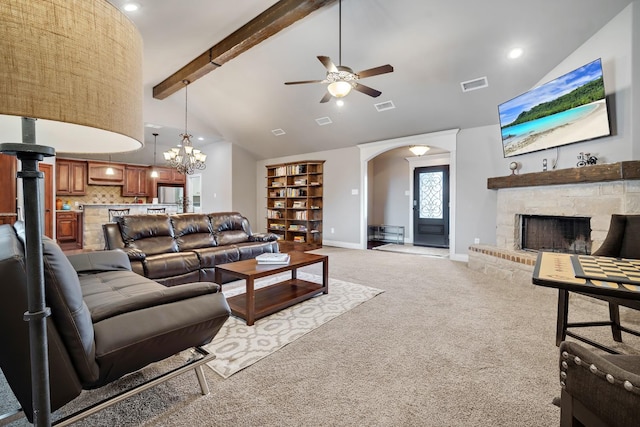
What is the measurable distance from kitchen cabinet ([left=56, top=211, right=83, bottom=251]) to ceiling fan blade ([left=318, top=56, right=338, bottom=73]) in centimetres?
734

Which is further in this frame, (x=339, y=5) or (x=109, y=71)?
(x=339, y=5)

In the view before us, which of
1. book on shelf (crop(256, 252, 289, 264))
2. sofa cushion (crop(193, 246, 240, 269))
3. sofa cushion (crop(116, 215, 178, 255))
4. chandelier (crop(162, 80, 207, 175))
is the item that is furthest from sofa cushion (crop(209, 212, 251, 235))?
chandelier (crop(162, 80, 207, 175))

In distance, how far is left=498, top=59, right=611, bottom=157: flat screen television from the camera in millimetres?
3129

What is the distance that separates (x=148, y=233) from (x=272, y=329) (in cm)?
226

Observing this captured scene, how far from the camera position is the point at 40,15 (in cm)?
52

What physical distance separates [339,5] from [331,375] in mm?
3709

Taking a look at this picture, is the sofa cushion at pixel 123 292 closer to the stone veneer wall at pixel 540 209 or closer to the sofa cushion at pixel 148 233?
the sofa cushion at pixel 148 233

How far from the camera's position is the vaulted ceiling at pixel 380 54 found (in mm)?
3350

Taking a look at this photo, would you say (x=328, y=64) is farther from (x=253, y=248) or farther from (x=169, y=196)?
(x=169, y=196)

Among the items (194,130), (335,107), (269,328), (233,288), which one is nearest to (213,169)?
(194,130)

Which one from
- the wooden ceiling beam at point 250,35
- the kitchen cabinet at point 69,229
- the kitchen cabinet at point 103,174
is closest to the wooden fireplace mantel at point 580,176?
the wooden ceiling beam at point 250,35

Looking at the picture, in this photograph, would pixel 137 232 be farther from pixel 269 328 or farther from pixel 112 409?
pixel 112 409

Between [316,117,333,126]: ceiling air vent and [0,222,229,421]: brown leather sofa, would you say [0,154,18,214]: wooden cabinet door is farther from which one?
[316,117,333,126]: ceiling air vent

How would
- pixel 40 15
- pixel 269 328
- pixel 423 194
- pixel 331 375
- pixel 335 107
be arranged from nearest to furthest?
1. pixel 40 15
2. pixel 331 375
3. pixel 269 328
4. pixel 335 107
5. pixel 423 194
